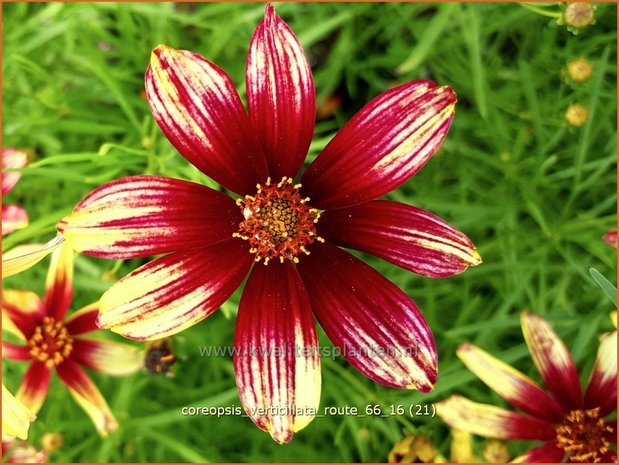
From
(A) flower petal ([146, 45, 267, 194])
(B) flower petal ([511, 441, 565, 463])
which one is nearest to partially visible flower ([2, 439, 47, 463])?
(A) flower petal ([146, 45, 267, 194])

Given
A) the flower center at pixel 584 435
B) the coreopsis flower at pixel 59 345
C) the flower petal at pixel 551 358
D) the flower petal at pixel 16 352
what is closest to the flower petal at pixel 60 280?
the coreopsis flower at pixel 59 345

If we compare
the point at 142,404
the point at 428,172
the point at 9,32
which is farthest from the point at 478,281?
the point at 9,32

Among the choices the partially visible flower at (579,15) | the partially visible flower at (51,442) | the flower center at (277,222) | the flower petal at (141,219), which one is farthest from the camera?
the partially visible flower at (51,442)

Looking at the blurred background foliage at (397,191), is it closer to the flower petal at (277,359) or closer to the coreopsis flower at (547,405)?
the coreopsis flower at (547,405)

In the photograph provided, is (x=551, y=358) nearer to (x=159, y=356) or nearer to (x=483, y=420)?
(x=483, y=420)

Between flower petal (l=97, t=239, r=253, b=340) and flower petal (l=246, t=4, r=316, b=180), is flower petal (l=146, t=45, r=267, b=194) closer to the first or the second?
flower petal (l=246, t=4, r=316, b=180)

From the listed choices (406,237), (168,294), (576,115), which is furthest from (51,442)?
(576,115)
